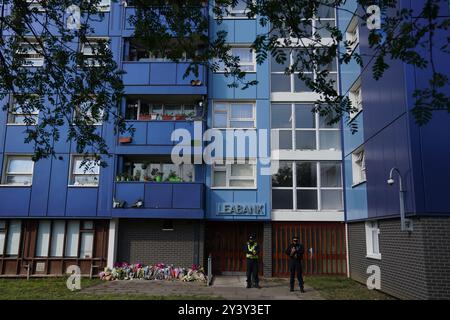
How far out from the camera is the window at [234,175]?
1656 cm

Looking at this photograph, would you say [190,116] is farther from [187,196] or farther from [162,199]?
[162,199]

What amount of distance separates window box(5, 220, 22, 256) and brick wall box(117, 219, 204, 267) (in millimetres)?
4076

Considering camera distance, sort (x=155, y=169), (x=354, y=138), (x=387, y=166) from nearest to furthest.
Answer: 1. (x=387, y=166)
2. (x=354, y=138)
3. (x=155, y=169)

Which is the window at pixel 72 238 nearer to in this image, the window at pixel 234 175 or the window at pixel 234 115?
the window at pixel 234 175

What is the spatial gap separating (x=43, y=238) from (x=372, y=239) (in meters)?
12.5

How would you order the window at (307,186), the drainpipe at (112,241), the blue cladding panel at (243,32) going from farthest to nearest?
1. the blue cladding panel at (243,32)
2. the window at (307,186)
3. the drainpipe at (112,241)

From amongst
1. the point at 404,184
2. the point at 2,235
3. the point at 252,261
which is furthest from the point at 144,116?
the point at 404,184

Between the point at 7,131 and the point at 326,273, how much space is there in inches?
561

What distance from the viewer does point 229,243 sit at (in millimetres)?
16484

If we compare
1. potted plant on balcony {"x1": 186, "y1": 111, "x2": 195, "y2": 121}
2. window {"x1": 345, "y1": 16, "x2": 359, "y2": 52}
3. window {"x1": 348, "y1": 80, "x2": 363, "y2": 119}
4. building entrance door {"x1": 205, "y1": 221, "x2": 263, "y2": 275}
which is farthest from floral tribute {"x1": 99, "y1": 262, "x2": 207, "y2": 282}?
window {"x1": 345, "y1": 16, "x2": 359, "y2": 52}

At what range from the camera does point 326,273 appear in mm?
15945

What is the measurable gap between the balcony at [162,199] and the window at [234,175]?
1082 mm

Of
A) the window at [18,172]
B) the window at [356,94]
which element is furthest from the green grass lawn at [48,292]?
the window at [356,94]
